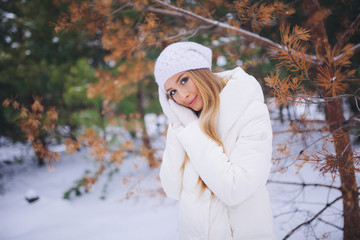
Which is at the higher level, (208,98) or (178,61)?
(178,61)

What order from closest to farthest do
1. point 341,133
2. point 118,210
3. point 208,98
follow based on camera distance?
point 208,98 < point 341,133 < point 118,210

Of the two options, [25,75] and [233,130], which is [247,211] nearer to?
[233,130]

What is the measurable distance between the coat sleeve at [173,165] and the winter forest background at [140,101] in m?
0.64

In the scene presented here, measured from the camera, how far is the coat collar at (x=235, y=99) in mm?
1014

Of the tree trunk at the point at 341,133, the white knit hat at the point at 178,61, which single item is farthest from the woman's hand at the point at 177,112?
the tree trunk at the point at 341,133

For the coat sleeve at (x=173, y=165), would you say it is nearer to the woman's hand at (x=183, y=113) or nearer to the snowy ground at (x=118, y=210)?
the woman's hand at (x=183, y=113)

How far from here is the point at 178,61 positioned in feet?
3.75

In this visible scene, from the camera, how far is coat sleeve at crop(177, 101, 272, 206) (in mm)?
932

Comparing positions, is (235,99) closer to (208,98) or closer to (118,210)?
(208,98)

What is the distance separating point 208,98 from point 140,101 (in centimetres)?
486

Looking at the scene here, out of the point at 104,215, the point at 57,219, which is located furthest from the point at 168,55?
the point at 57,219

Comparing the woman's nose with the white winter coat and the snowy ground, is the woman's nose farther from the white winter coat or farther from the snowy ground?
the snowy ground

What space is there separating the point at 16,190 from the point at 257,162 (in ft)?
22.6

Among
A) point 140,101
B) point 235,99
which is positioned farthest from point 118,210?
point 235,99
